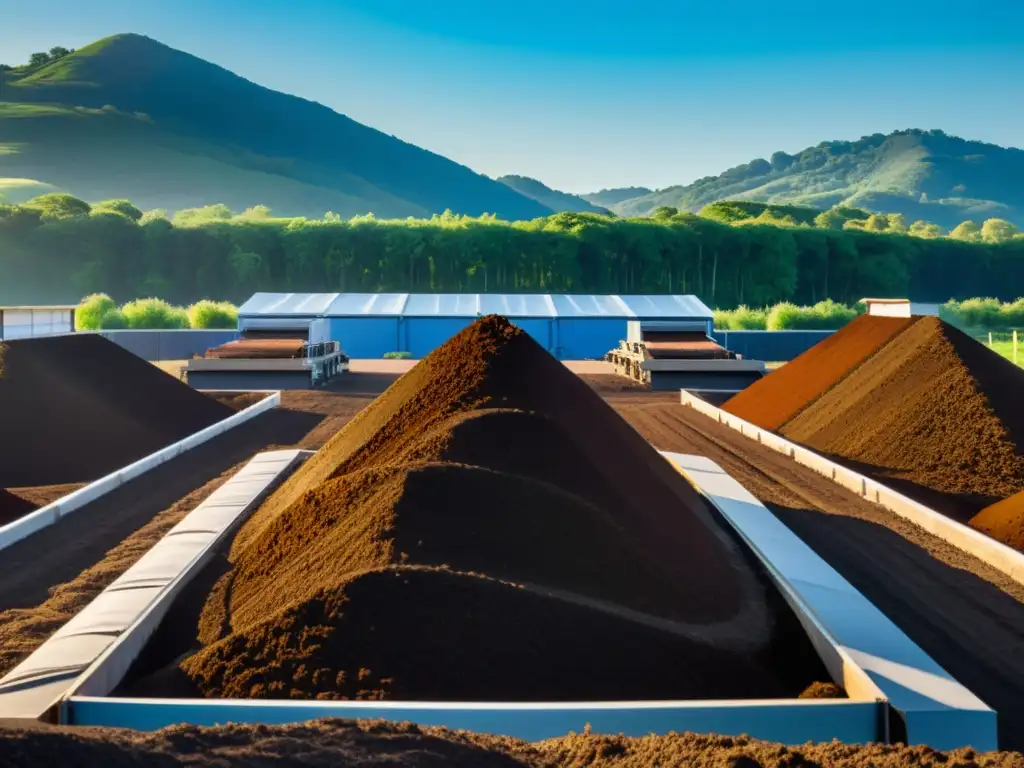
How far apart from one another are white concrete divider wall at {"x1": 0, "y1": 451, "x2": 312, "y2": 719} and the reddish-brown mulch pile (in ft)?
56.8

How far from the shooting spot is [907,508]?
1179 centimetres

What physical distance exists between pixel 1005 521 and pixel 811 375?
979 centimetres

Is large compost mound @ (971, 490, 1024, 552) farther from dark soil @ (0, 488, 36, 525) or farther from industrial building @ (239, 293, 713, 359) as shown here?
industrial building @ (239, 293, 713, 359)

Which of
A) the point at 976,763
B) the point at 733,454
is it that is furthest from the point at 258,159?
the point at 976,763

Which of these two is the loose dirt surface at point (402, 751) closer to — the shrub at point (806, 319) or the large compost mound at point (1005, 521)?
the large compost mound at point (1005, 521)

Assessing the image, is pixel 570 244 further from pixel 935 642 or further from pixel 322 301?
pixel 935 642

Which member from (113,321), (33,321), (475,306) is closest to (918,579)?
(33,321)

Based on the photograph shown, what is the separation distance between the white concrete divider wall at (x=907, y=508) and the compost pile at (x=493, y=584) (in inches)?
97.9

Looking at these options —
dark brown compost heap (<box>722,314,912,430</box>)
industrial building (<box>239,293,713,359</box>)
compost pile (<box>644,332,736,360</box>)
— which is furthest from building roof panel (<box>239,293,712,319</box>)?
dark brown compost heap (<box>722,314,912,430</box>)

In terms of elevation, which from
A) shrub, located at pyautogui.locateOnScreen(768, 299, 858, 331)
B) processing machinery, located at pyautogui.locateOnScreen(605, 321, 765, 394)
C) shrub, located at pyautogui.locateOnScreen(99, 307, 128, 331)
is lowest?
processing machinery, located at pyautogui.locateOnScreen(605, 321, 765, 394)

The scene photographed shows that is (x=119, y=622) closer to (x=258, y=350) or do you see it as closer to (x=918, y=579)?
(x=918, y=579)

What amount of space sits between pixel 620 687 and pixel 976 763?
238 centimetres

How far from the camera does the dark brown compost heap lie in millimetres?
19438

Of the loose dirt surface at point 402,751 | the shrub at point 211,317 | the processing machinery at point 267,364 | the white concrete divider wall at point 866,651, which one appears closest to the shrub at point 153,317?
the shrub at point 211,317
